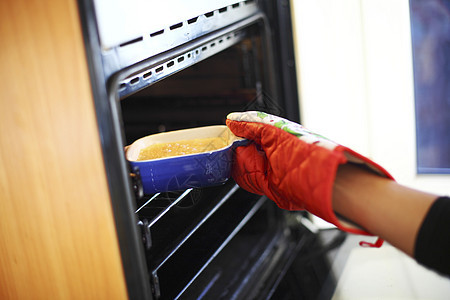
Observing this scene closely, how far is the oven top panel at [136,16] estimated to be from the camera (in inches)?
26.3

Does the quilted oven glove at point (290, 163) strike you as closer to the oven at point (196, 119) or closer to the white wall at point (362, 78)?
the oven at point (196, 119)

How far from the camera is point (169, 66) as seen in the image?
0.90 meters

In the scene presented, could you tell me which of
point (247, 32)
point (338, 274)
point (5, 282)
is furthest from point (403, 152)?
point (5, 282)

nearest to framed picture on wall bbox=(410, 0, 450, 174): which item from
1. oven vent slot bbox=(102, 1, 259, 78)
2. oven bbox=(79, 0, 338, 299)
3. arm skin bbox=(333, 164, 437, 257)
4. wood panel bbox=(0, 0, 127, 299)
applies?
oven bbox=(79, 0, 338, 299)

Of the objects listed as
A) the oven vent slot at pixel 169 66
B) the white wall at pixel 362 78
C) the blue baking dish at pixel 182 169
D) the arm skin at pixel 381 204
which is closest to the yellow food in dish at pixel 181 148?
the blue baking dish at pixel 182 169

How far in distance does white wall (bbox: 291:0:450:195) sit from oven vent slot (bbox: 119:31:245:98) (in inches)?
13.4

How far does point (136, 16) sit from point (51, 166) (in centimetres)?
29

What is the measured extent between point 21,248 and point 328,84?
1.04 m

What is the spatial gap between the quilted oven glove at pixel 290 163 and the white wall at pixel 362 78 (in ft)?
1.95

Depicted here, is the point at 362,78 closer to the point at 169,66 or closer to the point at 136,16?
the point at 169,66

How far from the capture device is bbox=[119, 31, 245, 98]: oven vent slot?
761 mm

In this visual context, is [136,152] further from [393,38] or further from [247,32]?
[393,38]

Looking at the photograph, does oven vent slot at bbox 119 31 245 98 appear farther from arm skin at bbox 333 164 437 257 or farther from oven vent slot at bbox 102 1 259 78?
arm skin at bbox 333 164 437 257

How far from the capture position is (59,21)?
2.06 feet
